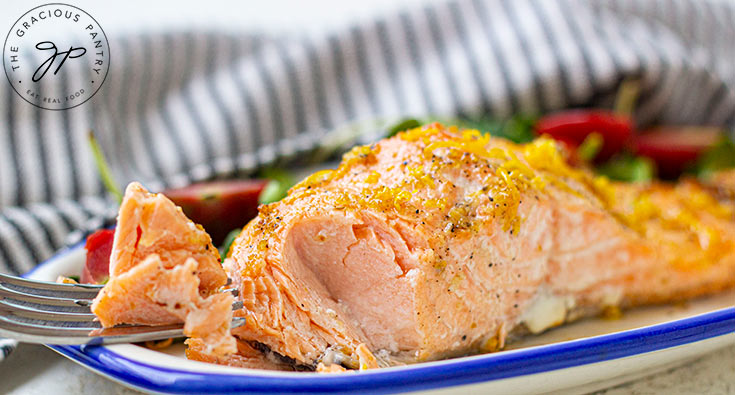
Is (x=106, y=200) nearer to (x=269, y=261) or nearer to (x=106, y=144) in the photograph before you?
(x=106, y=144)

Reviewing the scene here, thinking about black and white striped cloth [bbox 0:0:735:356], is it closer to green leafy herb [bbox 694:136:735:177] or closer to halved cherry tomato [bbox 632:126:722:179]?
halved cherry tomato [bbox 632:126:722:179]

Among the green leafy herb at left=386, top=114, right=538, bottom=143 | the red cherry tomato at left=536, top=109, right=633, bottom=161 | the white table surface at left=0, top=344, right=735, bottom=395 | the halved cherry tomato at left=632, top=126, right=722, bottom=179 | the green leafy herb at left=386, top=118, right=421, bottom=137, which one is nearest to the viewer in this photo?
the white table surface at left=0, top=344, right=735, bottom=395

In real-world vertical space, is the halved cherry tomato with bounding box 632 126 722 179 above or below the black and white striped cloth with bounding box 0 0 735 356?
below

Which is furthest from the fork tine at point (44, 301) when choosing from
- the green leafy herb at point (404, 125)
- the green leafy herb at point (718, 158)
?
the green leafy herb at point (718, 158)

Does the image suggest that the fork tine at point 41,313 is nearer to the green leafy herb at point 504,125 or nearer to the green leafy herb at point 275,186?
the green leafy herb at point 275,186

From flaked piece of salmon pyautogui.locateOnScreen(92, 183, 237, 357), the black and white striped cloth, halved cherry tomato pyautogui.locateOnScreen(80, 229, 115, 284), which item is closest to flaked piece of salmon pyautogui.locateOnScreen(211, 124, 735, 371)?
flaked piece of salmon pyautogui.locateOnScreen(92, 183, 237, 357)

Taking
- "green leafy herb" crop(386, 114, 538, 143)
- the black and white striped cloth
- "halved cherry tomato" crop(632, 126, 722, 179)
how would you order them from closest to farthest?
the black and white striped cloth
"green leafy herb" crop(386, 114, 538, 143)
"halved cherry tomato" crop(632, 126, 722, 179)

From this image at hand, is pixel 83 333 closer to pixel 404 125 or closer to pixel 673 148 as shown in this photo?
pixel 404 125
